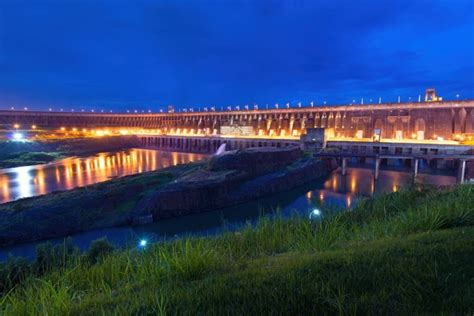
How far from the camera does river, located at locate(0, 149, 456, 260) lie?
639 inches

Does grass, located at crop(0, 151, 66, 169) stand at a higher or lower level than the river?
higher

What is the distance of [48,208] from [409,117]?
5332 cm

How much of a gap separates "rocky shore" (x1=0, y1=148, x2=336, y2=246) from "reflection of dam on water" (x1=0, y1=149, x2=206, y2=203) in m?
9.09

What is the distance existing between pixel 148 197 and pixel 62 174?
78.2ft

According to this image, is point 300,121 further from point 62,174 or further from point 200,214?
point 200,214

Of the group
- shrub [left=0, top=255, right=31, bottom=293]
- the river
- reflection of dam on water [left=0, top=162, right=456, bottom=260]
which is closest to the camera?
shrub [left=0, top=255, right=31, bottom=293]

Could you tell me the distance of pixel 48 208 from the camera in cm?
1834

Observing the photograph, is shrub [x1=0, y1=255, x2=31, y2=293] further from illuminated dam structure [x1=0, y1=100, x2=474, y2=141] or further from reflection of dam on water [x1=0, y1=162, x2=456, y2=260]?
illuminated dam structure [x1=0, y1=100, x2=474, y2=141]

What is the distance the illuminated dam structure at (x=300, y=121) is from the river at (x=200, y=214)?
1486 cm

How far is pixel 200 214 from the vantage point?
68.5 ft

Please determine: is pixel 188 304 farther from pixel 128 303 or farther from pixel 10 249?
pixel 10 249

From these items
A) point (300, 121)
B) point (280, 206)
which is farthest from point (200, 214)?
point (300, 121)

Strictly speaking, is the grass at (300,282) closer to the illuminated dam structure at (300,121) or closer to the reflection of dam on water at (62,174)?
the reflection of dam on water at (62,174)

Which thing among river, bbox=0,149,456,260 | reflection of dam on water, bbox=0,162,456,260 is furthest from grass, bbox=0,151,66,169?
reflection of dam on water, bbox=0,162,456,260
